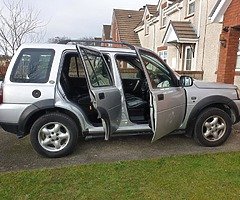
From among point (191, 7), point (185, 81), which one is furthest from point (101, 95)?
point (191, 7)

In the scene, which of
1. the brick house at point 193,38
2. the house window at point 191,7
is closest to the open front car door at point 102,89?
the brick house at point 193,38

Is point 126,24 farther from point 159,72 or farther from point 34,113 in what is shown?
point 34,113

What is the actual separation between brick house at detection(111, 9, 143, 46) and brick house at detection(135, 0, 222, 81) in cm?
932

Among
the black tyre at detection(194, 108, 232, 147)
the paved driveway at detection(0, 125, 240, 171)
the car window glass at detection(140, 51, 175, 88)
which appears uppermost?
the car window glass at detection(140, 51, 175, 88)

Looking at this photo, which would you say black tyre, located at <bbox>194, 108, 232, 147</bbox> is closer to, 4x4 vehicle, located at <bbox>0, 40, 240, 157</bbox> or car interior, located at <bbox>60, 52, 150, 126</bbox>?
4x4 vehicle, located at <bbox>0, 40, 240, 157</bbox>

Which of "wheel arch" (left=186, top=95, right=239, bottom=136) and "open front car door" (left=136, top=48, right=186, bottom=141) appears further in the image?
"wheel arch" (left=186, top=95, right=239, bottom=136)

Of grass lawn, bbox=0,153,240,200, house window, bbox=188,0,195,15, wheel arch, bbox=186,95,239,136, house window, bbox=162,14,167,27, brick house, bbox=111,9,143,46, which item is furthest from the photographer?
brick house, bbox=111,9,143,46

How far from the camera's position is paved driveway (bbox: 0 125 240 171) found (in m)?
4.11

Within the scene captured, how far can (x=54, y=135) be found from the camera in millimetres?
4223

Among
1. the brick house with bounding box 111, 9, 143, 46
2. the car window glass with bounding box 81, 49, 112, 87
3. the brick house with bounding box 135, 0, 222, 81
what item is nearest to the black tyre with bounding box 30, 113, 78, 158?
the car window glass with bounding box 81, 49, 112, 87

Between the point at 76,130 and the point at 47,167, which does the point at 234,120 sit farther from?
the point at 47,167

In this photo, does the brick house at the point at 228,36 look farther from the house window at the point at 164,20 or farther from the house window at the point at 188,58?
the house window at the point at 164,20

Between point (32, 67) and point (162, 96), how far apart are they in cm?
210

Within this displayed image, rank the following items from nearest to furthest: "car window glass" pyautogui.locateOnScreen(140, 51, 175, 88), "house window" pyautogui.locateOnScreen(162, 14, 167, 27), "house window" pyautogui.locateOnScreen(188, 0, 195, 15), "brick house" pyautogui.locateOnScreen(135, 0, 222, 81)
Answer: "car window glass" pyautogui.locateOnScreen(140, 51, 175, 88)
"brick house" pyautogui.locateOnScreen(135, 0, 222, 81)
"house window" pyautogui.locateOnScreen(188, 0, 195, 15)
"house window" pyautogui.locateOnScreen(162, 14, 167, 27)
